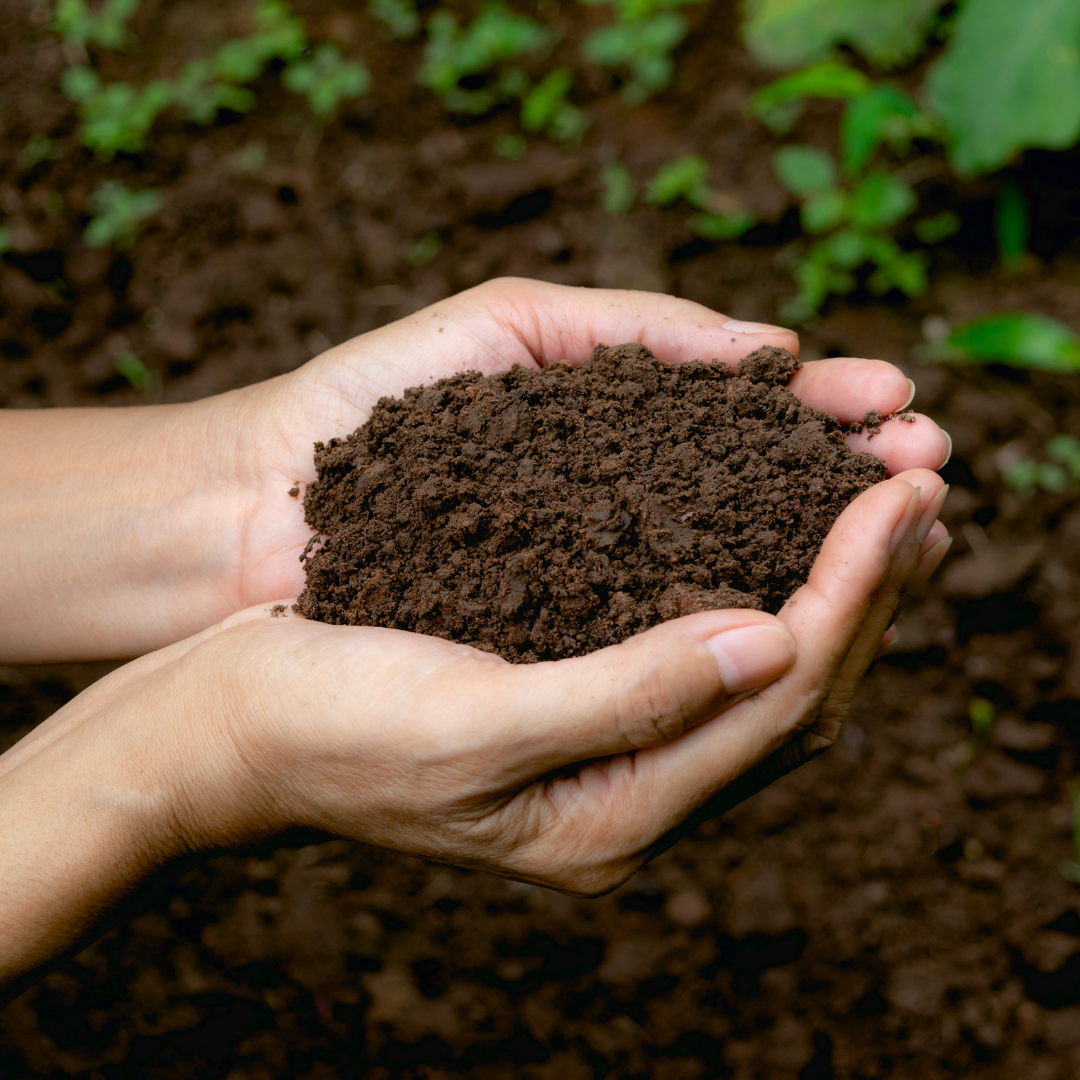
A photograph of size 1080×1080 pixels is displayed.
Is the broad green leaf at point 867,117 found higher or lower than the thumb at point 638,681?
higher

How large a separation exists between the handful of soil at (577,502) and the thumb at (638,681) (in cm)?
15

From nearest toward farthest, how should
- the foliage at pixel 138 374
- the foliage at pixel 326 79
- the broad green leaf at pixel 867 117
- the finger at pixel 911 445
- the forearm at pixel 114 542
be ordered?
the finger at pixel 911 445, the forearm at pixel 114 542, the broad green leaf at pixel 867 117, the foliage at pixel 138 374, the foliage at pixel 326 79

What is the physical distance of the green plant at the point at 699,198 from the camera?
3.20m

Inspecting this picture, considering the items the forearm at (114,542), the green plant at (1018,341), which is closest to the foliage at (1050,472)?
the green plant at (1018,341)

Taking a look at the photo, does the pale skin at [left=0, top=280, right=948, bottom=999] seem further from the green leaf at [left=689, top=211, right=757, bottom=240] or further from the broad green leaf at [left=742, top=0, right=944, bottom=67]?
the broad green leaf at [left=742, top=0, right=944, bottom=67]

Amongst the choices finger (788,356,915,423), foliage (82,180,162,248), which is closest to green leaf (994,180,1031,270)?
finger (788,356,915,423)

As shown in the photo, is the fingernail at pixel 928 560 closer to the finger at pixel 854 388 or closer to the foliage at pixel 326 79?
the finger at pixel 854 388

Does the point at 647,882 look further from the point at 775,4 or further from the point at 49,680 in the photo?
the point at 775,4

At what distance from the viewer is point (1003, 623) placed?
261cm

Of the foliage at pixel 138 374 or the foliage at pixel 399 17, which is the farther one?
the foliage at pixel 399 17

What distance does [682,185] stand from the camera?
3273 mm

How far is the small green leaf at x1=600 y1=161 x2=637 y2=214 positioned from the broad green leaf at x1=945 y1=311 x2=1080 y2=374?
4.32 ft

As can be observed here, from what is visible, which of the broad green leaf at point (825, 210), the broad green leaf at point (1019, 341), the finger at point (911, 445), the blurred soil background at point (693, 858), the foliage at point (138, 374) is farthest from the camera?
the foliage at point (138, 374)

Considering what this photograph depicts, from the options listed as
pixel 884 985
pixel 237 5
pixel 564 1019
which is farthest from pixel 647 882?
pixel 237 5
